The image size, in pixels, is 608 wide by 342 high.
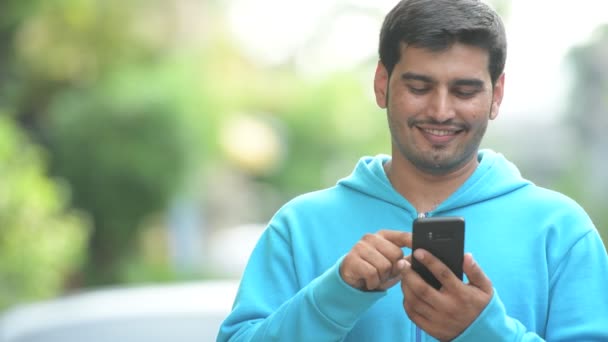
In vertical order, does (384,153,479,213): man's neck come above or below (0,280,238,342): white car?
above

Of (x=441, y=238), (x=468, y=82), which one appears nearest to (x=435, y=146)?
(x=468, y=82)

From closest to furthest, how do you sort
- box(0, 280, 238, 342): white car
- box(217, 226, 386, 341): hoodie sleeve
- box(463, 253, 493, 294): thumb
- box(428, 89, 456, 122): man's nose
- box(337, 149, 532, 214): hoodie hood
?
box(463, 253, 493, 294): thumb < box(217, 226, 386, 341): hoodie sleeve < box(428, 89, 456, 122): man's nose < box(337, 149, 532, 214): hoodie hood < box(0, 280, 238, 342): white car

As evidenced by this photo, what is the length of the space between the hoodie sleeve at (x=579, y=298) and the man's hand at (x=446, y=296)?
89mm

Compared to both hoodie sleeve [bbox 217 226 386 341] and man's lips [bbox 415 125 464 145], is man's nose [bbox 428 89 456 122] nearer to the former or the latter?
man's lips [bbox 415 125 464 145]

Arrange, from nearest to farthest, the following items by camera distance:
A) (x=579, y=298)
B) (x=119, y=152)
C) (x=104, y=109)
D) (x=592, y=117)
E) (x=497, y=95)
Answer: (x=579, y=298) → (x=497, y=95) → (x=119, y=152) → (x=104, y=109) → (x=592, y=117)

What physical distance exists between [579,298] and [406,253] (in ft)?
1.21

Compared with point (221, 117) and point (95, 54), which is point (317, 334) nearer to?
point (95, 54)

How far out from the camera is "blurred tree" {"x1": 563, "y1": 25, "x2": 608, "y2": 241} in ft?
40.2

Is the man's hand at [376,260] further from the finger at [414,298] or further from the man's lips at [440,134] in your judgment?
the man's lips at [440,134]

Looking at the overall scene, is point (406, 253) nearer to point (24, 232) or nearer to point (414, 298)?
point (414, 298)

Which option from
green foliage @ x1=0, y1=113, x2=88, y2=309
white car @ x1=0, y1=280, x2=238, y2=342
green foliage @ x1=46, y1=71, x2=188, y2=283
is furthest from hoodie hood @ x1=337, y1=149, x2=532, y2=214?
green foliage @ x1=46, y1=71, x2=188, y2=283

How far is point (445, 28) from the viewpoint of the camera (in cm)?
203

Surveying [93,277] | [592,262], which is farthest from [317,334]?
[93,277]

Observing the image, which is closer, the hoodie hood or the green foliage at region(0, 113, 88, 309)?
the hoodie hood
